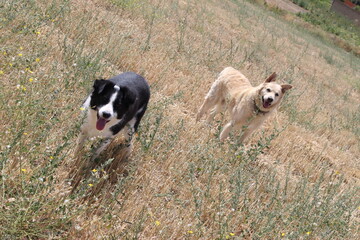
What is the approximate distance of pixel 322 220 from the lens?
3.71 m

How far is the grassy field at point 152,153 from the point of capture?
8.66ft

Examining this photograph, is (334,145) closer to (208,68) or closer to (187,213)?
(208,68)

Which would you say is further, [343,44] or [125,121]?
[343,44]

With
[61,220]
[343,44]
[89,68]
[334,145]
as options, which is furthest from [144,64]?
[343,44]

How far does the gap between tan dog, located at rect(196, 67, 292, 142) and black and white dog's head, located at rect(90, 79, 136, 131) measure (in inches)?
92.5

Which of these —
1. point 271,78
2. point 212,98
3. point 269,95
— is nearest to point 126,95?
point 269,95

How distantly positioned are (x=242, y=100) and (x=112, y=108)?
11.0 feet

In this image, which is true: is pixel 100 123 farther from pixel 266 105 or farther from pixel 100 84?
pixel 266 105

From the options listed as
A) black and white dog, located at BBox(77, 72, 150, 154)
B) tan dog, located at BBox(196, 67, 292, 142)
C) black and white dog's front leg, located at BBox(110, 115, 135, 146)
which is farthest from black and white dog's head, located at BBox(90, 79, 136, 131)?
tan dog, located at BBox(196, 67, 292, 142)

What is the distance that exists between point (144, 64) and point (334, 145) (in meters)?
5.06

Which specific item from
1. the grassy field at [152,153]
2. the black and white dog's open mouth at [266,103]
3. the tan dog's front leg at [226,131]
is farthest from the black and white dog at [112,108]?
the black and white dog's open mouth at [266,103]

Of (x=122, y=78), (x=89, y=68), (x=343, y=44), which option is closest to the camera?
(x=122, y=78)

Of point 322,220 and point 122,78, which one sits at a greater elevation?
point 122,78

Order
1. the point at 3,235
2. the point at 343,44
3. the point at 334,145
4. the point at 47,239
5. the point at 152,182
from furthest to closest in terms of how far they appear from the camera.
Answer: the point at 343,44, the point at 334,145, the point at 152,182, the point at 47,239, the point at 3,235
